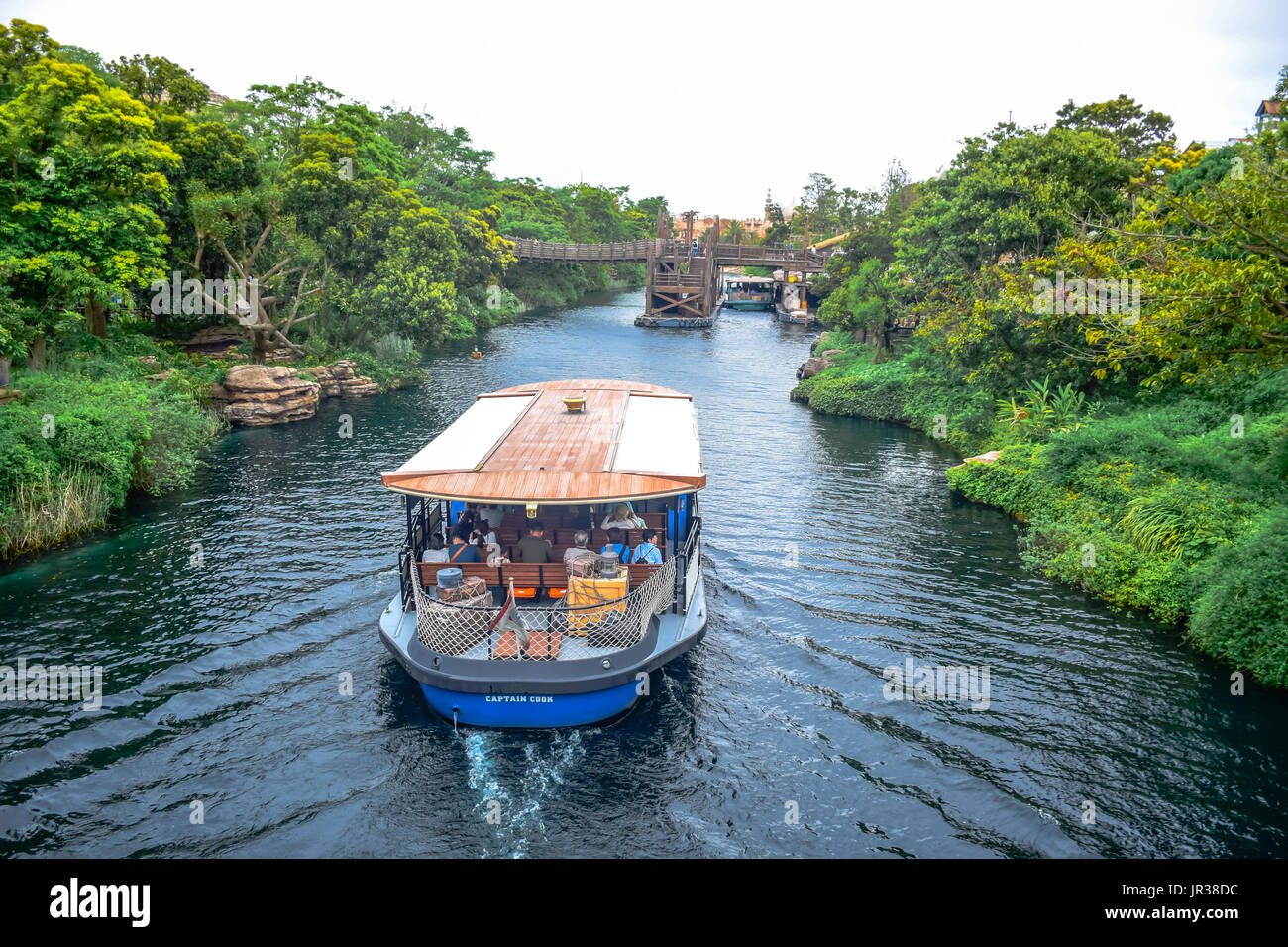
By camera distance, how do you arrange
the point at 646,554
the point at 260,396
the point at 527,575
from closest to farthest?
the point at 527,575 → the point at 646,554 → the point at 260,396

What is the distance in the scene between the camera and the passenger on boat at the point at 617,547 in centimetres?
1398

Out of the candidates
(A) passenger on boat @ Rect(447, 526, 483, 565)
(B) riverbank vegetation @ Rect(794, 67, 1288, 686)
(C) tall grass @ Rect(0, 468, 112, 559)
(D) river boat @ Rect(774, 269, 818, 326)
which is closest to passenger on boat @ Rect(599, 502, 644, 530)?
(A) passenger on boat @ Rect(447, 526, 483, 565)

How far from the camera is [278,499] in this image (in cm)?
2344

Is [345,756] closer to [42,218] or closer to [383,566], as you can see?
[383,566]

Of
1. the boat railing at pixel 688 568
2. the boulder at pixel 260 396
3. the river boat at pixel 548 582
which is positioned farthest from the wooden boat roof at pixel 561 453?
the boulder at pixel 260 396

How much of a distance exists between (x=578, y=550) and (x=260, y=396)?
2394cm

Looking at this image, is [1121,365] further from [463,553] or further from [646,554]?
[463,553]

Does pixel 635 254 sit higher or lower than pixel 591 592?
higher

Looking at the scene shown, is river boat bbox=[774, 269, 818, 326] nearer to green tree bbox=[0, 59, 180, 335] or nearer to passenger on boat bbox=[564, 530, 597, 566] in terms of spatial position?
green tree bbox=[0, 59, 180, 335]

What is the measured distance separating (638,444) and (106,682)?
10345mm

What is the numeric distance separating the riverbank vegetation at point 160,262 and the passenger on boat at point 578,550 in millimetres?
14083

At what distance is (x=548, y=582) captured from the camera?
13.7 m

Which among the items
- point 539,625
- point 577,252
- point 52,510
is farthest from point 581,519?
point 577,252

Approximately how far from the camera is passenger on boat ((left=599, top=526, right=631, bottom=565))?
1398cm
